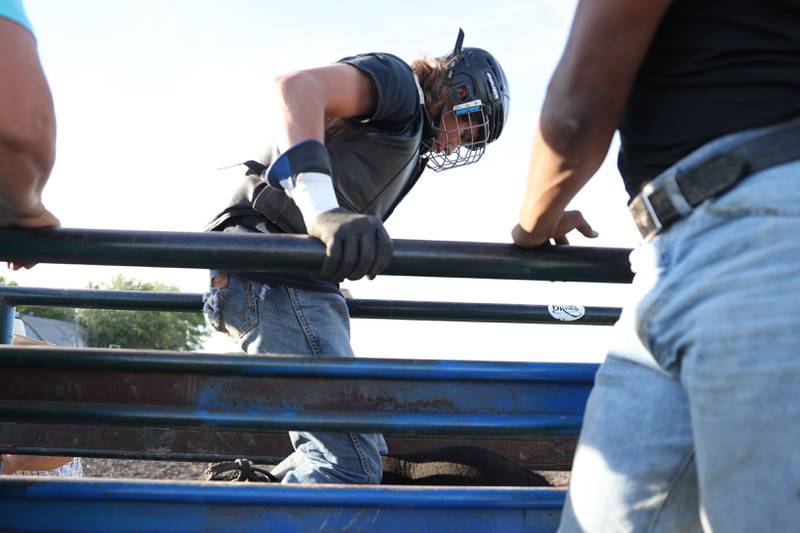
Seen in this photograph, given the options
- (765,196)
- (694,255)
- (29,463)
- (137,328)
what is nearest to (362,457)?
(694,255)

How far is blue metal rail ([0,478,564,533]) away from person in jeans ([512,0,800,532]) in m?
0.49

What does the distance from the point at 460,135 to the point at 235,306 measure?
118 cm

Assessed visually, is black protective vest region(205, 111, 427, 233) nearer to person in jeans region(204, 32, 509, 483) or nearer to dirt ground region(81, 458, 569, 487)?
person in jeans region(204, 32, 509, 483)

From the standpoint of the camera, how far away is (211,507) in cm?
183

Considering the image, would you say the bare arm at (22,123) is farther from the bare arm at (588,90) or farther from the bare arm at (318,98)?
the bare arm at (588,90)

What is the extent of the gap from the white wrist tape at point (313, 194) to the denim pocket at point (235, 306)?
80cm

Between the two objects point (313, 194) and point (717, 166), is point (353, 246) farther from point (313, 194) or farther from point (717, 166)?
point (717, 166)

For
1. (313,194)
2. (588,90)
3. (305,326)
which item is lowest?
(305,326)

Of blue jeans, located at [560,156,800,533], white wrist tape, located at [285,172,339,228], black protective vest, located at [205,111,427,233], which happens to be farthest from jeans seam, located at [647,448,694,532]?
black protective vest, located at [205,111,427,233]

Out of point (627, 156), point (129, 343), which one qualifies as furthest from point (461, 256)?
point (129, 343)

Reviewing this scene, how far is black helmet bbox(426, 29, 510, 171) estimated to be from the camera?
3.17 meters

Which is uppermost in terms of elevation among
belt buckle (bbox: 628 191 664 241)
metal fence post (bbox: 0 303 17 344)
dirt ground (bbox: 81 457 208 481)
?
belt buckle (bbox: 628 191 664 241)

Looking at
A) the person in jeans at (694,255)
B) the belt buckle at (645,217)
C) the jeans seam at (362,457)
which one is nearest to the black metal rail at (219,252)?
the person in jeans at (694,255)

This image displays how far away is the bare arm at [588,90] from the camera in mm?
1273
